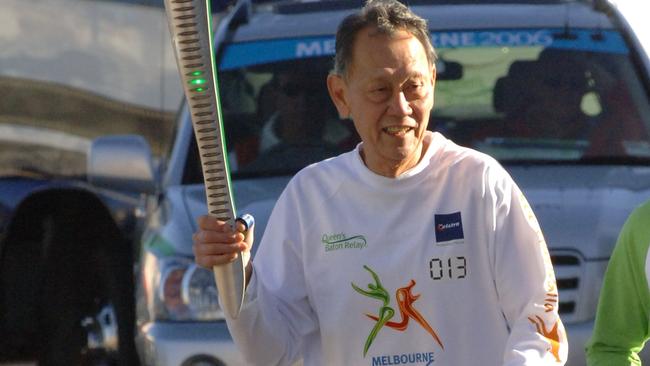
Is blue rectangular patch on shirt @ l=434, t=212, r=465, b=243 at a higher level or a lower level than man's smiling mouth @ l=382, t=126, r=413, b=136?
lower

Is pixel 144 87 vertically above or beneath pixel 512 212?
above

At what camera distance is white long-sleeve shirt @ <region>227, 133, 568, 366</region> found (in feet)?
12.1

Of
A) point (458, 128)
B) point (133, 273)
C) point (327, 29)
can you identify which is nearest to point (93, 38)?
point (133, 273)

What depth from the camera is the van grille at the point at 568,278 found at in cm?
579

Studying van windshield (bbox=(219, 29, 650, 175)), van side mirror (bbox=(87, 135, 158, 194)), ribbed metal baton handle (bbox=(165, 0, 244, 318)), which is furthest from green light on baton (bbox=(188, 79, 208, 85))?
van side mirror (bbox=(87, 135, 158, 194))

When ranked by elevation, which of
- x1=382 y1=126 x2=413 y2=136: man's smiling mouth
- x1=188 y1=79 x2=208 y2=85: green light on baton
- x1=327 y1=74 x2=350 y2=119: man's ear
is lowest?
x1=382 y1=126 x2=413 y2=136: man's smiling mouth

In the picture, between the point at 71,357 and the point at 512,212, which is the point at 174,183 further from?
the point at 512,212

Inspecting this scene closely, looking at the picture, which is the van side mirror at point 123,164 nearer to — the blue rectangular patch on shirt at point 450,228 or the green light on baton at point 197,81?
the blue rectangular patch on shirt at point 450,228

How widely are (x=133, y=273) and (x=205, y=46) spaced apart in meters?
5.57

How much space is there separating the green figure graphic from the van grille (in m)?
2.15

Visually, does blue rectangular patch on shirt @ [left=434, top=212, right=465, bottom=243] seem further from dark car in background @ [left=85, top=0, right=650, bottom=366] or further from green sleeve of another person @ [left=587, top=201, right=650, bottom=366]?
dark car in background @ [left=85, top=0, right=650, bottom=366]

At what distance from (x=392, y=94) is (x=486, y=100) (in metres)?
3.25

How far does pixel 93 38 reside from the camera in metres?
9.46

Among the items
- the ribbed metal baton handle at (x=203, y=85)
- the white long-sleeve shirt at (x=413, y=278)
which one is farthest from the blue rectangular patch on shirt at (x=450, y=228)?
the ribbed metal baton handle at (x=203, y=85)
